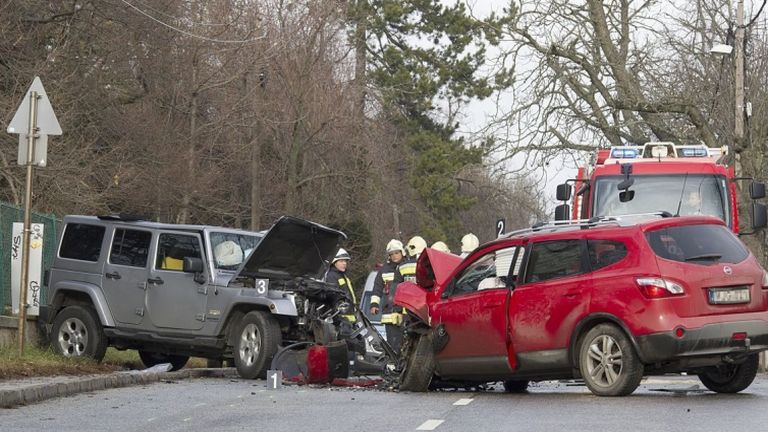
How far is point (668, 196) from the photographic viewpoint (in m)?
19.3

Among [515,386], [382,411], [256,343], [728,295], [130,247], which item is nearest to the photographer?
[382,411]

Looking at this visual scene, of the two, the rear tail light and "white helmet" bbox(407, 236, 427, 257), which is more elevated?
"white helmet" bbox(407, 236, 427, 257)

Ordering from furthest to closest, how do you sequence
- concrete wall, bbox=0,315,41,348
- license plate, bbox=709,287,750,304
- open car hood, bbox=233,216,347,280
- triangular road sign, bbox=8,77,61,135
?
concrete wall, bbox=0,315,41,348 < open car hood, bbox=233,216,347,280 < triangular road sign, bbox=8,77,61,135 < license plate, bbox=709,287,750,304

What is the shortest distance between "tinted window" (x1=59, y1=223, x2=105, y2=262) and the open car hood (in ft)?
8.90

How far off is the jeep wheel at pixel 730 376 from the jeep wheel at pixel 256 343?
5.28 m

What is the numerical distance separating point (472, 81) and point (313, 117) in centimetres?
2135

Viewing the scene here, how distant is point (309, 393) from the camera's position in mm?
13969

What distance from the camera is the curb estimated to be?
1216cm

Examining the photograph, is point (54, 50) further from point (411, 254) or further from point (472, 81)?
point (472, 81)

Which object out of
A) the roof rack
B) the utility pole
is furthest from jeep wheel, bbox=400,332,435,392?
the utility pole

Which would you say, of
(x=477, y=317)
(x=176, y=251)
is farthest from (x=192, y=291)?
(x=477, y=317)

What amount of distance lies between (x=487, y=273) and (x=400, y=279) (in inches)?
170

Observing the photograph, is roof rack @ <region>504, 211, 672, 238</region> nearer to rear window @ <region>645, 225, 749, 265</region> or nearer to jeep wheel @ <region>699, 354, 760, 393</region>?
rear window @ <region>645, 225, 749, 265</region>

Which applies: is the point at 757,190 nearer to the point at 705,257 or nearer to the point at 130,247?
the point at 705,257
